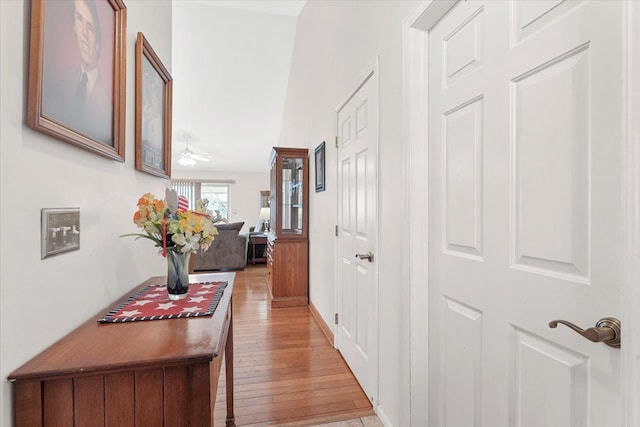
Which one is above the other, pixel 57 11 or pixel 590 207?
pixel 57 11

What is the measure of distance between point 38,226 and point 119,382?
1.51 ft

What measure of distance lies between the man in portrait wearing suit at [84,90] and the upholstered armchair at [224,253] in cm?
458

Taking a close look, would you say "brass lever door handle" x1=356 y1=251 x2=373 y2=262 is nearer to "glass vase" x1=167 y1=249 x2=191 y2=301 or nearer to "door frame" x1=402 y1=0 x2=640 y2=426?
"door frame" x1=402 y1=0 x2=640 y2=426

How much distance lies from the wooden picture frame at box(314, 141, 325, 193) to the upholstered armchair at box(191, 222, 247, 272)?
2951 millimetres

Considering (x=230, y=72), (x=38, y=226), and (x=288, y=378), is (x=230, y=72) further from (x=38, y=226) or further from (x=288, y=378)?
(x=38, y=226)

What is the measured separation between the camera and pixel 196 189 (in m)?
8.77

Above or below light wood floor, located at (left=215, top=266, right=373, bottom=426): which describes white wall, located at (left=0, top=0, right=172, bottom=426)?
above

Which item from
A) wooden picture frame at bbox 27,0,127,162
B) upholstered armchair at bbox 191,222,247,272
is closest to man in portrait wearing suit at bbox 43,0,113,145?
wooden picture frame at bbox 27,0,127,162

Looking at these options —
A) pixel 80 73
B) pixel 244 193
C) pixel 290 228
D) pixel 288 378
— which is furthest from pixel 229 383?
pixel 244 193

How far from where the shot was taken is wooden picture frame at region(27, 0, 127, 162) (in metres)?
0.77

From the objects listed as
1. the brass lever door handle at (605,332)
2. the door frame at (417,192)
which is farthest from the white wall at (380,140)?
the brass lever door handle at (605,332)

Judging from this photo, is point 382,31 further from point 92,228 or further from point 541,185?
point 92,228

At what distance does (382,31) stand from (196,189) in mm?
8151

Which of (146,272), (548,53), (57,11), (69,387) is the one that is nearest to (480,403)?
(548,53)
